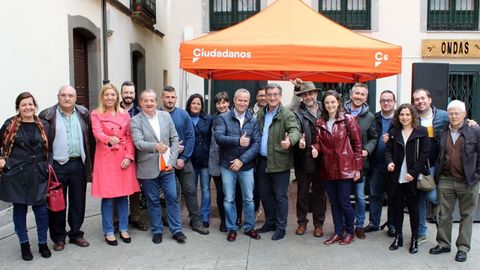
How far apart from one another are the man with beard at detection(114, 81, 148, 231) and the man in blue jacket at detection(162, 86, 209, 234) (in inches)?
14.3

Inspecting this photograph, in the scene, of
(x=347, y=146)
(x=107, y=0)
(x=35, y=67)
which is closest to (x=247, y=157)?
(x=347, y=146)

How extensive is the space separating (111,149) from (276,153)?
5.75 feet

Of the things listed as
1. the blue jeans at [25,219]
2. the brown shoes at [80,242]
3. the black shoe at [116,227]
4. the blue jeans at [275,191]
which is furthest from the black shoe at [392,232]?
the blue jeans at [25,219]

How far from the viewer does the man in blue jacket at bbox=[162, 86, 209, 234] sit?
17.8ft

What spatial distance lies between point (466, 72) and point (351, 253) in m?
8.16

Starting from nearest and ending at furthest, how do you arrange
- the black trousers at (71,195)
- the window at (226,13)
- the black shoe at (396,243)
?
the black trousers at (71,195) → the black shoe at (396,243) → the window at (226,13)

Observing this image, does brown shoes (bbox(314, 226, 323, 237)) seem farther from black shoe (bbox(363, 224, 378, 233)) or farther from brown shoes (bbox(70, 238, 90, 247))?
A: brown shoes (bbox(70, 238, 90, 247))

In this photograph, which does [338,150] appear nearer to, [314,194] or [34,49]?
[314,194]

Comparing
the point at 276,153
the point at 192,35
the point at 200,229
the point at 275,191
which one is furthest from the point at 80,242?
the point at 192,35

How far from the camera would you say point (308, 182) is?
216 inches

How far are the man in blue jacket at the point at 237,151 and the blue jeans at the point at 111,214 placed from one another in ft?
A: 3.68

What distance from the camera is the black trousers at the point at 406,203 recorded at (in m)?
4.87

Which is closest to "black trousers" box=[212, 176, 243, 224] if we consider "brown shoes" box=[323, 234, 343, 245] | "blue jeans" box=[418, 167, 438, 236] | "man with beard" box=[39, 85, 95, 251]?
"brown shoes" box=[323, 234, 343, 245]

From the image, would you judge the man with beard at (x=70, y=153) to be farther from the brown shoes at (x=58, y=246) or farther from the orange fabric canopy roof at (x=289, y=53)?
the orange fabric canopy roof at (x=289, y=53)
